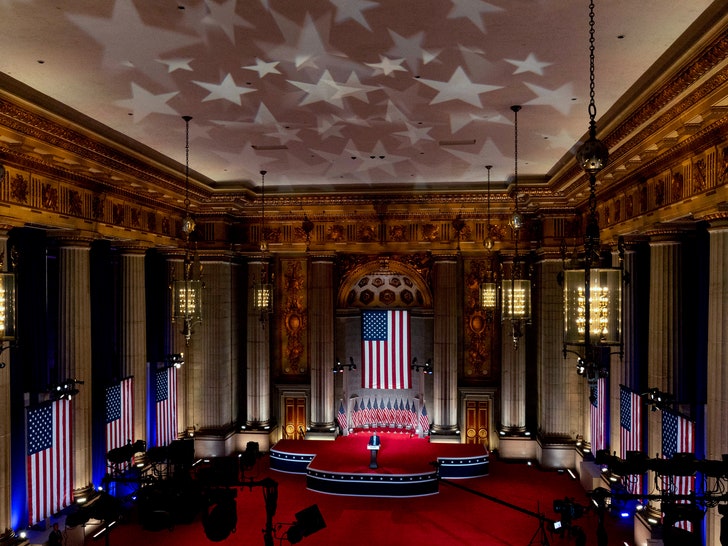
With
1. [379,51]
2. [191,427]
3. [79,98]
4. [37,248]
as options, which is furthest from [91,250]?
[379,51]

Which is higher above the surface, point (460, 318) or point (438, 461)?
point (460, 318)

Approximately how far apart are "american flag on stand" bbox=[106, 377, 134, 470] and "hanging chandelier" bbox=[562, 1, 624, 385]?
9.11 metres

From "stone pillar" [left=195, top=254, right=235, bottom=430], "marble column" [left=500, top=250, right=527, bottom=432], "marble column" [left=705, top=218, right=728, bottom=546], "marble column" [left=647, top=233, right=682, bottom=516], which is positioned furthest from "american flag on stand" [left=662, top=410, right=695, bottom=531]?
"stone pillar" [left=195, top=254, right=235, bottom=430]

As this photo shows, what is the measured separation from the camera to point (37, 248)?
29.1 feet

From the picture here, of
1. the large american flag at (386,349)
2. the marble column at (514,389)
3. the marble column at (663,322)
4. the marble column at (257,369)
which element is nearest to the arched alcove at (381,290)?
the large american flag at (386,349)

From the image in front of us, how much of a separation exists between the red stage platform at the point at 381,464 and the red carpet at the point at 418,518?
0.76 ft

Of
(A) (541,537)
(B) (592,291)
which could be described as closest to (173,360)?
(A) (541,537)

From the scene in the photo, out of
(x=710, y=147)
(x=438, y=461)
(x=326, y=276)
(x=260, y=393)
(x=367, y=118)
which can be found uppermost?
(x=367, y=118)

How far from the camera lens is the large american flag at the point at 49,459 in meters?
8.71

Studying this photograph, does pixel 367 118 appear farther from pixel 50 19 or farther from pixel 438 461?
pixel 438 461

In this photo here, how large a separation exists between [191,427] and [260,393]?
1842 millimetres

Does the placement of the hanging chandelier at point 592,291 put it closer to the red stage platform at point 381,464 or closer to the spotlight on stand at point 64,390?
the red stage platform at point 381,464

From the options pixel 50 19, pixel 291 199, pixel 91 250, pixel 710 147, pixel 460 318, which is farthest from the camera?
pixel 460 318

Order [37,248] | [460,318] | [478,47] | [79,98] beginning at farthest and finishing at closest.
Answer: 1. [460,318]
2. [37,248]
3. [79,98]
4. [478,47]
